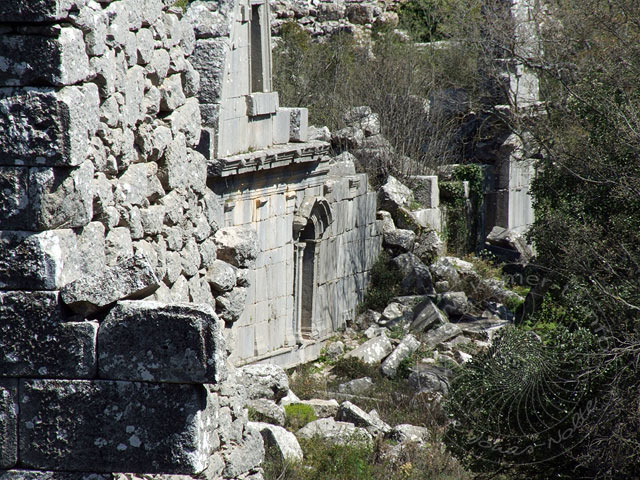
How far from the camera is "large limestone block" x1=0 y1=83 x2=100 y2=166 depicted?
381 centimetres

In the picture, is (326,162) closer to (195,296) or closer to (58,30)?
(195,296)

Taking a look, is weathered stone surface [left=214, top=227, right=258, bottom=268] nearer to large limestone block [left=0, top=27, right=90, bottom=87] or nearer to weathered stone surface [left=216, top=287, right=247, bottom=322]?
weathered stone surface [left=216, top=287, right=247, bottom=322]

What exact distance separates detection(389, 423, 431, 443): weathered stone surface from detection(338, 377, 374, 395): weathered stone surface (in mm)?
2184

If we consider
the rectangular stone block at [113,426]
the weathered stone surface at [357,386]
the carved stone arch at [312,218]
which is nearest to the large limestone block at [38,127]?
the rectangular stone block at [113,426]

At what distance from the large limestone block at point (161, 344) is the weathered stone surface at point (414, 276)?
14524mm

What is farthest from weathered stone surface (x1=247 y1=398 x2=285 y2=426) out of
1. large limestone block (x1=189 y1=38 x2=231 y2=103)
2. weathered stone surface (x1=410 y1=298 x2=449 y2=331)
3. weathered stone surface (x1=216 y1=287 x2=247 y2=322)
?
weathered stone surface (x1=410 y1=298 x2=449 y2=331)

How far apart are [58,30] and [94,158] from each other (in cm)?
60

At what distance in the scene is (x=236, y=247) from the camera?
5.94 meters

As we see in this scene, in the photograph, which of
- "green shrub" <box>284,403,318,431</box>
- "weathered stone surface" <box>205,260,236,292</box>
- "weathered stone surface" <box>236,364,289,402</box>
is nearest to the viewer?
"weathered stone surface" <box>205,260,236,292</box>

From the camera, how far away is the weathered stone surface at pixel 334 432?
1077cm

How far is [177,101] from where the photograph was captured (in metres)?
5.23

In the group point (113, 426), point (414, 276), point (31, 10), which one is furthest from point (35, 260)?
point (414, 276)

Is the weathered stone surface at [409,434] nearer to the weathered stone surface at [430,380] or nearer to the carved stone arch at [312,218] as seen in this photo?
the weathered stone surface at [430,380]

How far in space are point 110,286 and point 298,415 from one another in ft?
26.3
